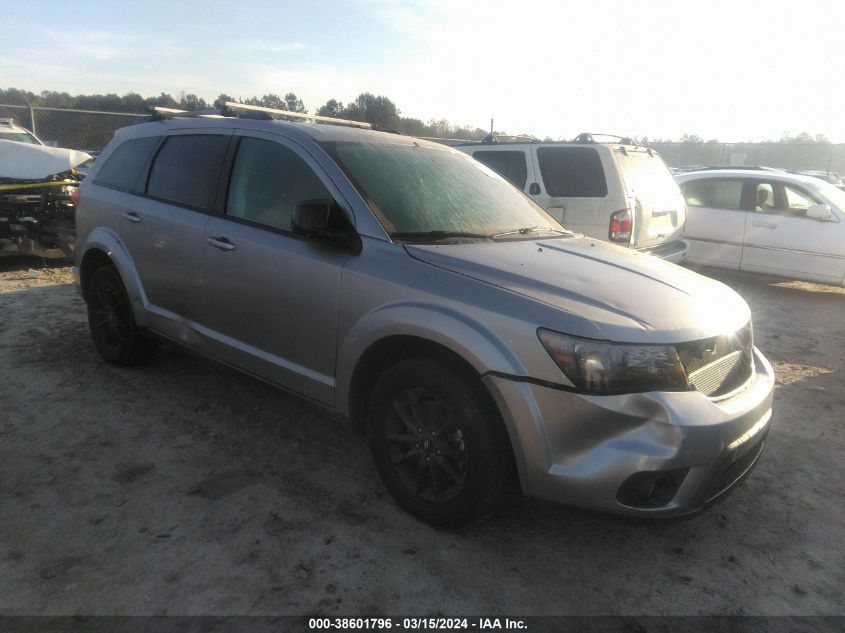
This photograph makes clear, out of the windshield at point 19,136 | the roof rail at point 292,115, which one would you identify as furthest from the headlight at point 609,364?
the windshield at point 19,136

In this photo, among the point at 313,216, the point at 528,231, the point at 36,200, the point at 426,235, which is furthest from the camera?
the point at 36,200

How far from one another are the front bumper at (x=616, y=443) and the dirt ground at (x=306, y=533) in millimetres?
185

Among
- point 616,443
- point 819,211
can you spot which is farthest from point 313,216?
point 819,211

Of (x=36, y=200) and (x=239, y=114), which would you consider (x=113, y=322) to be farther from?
(x=36, y=200)

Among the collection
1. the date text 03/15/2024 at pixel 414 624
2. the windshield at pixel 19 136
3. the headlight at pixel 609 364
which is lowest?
the date text 03/15/2024 at pixel 414 624

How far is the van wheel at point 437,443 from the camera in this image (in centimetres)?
253

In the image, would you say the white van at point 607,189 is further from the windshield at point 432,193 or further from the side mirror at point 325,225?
the side mirror at point 325,225

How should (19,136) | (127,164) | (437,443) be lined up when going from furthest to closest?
(19,136) < (127,164) < (437,443)

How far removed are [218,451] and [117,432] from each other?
674 mm

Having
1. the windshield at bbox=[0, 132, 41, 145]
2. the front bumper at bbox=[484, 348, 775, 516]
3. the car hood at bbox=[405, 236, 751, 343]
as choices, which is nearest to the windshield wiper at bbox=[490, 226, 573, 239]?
the car hood at bbox=[405, 236, 751, 343]

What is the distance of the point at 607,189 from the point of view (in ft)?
22.5

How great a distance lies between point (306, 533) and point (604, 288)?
5.57 feet

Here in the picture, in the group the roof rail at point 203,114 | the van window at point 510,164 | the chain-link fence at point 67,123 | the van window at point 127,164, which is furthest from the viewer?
the chain-link fence at point 67,123

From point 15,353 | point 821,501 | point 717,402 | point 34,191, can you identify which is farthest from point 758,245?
point 34,191
